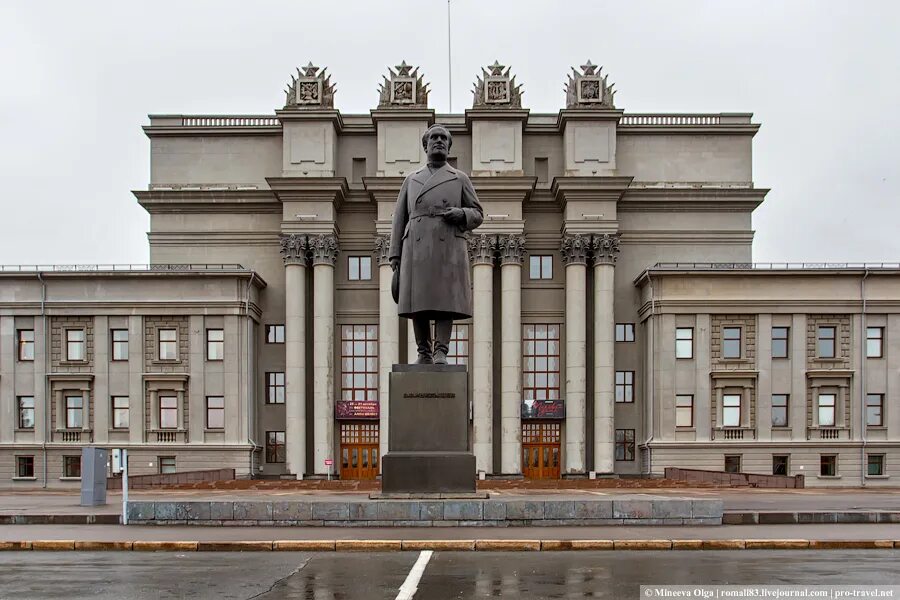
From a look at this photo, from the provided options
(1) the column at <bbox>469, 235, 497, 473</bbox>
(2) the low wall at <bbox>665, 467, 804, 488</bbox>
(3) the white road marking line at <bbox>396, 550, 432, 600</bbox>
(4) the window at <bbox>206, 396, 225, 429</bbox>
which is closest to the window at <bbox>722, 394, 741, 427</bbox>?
(2) the low wall at <bbox>665, 467, 804, 488</bbox>

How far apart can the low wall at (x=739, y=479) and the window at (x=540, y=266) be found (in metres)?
16.3

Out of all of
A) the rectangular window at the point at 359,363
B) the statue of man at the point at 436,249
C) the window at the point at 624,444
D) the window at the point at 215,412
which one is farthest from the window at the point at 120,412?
the statue of man at the point at 436,249

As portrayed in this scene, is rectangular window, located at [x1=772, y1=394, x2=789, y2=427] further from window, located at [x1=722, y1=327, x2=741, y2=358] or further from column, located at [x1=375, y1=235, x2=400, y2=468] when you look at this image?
column, located at [x1=375, y1=235, x2=400, y2=468]

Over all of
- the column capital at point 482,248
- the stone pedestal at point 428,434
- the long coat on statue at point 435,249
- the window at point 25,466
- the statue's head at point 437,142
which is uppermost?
the column capital at point 482,248

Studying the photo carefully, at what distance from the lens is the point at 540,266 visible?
6144cm

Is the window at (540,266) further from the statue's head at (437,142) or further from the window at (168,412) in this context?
the statue's head at (437,142)

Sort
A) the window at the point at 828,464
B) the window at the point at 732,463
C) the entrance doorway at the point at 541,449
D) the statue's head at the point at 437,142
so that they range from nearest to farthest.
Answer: the statue's head at the point at 437,142 → the window at the point at 732,463 → the window at the point at 828,464 → the entrance doorway at the point at 541,449

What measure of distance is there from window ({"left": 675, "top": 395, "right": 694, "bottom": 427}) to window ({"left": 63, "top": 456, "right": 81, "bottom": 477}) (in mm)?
34231

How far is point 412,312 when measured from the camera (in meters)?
18.7

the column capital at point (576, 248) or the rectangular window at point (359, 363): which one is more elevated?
the column capital at point (576, 248)

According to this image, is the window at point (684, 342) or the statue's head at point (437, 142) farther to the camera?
the window at point (684, 342)

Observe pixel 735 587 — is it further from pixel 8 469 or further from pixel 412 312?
pixel 8 469

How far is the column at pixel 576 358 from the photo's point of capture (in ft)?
190

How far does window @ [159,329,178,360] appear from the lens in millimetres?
56375
